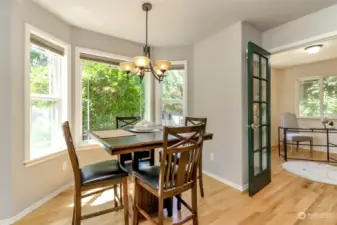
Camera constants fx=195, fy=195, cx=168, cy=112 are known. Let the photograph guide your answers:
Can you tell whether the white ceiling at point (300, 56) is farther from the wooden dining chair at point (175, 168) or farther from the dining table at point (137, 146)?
the dining table at point (137, 146)

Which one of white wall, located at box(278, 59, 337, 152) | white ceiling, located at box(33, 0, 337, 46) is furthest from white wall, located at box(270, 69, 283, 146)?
white ceiling, located at box(33, 0, 337, 46)

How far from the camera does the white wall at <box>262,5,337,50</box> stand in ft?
7.86

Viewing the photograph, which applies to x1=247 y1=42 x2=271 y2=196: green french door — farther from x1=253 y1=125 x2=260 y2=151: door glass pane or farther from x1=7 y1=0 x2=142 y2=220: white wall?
x1=7 y1=0 x2=142 y2=220: white wall

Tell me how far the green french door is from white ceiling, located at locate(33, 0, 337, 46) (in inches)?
17.1

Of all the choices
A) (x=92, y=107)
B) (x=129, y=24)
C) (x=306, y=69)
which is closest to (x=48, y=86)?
(x=92, y=107)

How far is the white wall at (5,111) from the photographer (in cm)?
198

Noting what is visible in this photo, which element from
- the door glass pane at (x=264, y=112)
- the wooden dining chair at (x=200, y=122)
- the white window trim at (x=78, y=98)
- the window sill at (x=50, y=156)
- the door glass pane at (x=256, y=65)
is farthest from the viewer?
the white window trim at (x=78, y=98)

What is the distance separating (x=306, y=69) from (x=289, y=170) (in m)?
3.38

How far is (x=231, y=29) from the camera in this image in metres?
2.92

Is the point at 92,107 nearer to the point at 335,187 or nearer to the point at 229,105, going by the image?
the point at 229,105

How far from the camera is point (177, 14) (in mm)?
2576

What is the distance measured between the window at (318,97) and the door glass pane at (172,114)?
159 inches


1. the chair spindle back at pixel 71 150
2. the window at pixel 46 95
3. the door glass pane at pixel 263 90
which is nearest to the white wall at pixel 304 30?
the door glass pane at pixel 263 90

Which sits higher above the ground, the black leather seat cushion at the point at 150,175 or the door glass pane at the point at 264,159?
the black leather seat cushion at the point at 150,175
